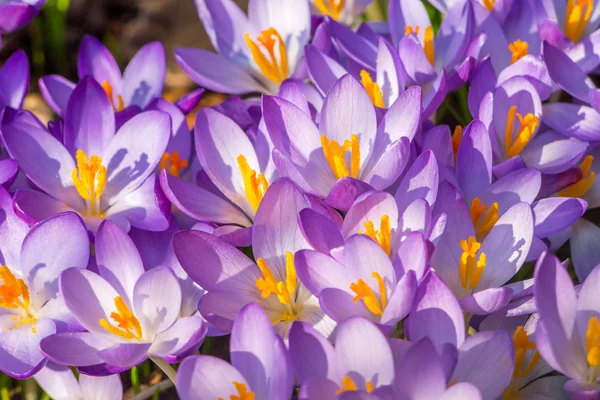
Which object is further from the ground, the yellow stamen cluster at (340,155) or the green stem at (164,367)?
the yellow stamen cluster at (340,155)

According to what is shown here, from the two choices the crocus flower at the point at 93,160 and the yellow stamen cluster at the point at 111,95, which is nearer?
the crocus flower at the point at 93,160

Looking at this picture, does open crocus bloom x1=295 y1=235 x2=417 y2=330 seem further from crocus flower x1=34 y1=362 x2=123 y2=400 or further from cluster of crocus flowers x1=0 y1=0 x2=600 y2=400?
crocus flower x1=34 y1=362 x2=123 y2=400

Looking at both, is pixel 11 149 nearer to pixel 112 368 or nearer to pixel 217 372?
pixel 112 368

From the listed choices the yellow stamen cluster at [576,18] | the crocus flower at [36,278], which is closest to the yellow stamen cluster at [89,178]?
the crocus flower at [36,278]

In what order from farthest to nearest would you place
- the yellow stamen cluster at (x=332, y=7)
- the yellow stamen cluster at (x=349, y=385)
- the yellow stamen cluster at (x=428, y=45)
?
1. the yellow stamen cluster at (x=332, y=7)
2. the yellow stamen cluster at (x=428, y=45)
3. the yellow stamen cluster at (x=349, y=385)

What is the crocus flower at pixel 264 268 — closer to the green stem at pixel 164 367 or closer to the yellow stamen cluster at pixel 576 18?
the green stem at pixel 164 367

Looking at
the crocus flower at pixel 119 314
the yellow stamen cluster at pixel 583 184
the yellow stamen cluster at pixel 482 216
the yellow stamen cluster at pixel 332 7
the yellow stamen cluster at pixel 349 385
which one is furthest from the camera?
the yellow stamen cluster at pixel 332 7

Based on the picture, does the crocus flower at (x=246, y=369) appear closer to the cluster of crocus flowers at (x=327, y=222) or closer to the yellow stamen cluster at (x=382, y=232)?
the cluster of crocus flowers at (x=327, y=222)

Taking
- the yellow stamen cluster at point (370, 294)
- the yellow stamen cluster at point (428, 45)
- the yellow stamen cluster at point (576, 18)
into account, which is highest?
the yellow stamen cluster at point (576, 18)

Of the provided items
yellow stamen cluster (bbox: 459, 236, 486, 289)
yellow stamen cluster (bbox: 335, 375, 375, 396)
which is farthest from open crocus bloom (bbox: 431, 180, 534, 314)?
yellow stamen cluster (bbox: 335, 375, 375, 396)
